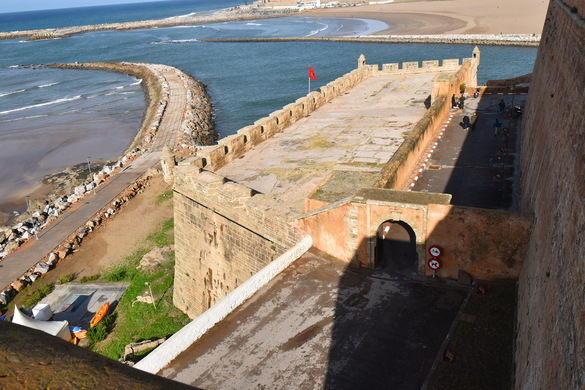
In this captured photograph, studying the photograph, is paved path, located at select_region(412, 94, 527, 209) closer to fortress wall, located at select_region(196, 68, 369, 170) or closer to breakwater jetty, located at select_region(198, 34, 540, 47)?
fortress wall, located at select_region(196, 68, 369, 170)

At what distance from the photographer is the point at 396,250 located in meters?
14.5

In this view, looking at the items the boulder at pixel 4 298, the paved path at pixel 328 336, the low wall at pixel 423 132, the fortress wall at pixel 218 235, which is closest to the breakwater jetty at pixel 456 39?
the low wall at pixel 423 132

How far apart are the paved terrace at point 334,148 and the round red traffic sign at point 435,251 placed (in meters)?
4.44

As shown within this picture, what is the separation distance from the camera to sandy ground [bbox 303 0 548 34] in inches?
3573

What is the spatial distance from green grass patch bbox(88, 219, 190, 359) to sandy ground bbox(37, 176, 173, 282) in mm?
1192

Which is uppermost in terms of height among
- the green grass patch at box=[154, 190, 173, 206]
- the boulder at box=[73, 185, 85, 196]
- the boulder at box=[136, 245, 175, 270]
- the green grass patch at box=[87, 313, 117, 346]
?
the boulder at box=[73, 185, 85, 196]

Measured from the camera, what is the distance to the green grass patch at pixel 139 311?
64.6 feet

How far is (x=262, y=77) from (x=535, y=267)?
218 feet

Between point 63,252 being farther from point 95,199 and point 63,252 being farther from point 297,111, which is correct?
point 297,111

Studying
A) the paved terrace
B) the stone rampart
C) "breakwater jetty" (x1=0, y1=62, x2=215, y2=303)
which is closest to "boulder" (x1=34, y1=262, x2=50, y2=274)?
"breakwater jetty" (x1=0, y1=62, x2=215, y2=303)

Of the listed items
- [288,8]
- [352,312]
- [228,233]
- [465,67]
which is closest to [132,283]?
[228,233]

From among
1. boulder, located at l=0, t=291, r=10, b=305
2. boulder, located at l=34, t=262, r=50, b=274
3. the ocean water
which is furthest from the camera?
the ocean water

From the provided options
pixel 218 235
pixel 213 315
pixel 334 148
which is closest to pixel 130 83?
pixel 334 148

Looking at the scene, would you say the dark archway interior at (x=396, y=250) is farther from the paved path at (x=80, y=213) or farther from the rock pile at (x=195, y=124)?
the rock pile at (x=195, y=124)
